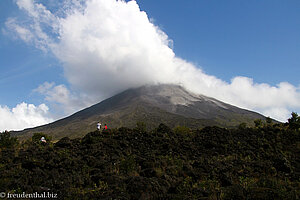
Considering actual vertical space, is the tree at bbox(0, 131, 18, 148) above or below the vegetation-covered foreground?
above

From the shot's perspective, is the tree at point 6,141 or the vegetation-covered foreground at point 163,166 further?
the tree at point 6,141

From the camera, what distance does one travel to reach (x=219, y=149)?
44.5 feet

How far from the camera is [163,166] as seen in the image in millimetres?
10398

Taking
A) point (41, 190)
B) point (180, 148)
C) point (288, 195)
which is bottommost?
point (288, 195)

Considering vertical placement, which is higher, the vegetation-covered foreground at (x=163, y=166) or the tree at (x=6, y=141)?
the tree at (x=6, y=141)

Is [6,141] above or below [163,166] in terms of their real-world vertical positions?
above

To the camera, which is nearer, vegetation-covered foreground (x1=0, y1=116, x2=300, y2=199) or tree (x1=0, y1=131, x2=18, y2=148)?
vegetation-covered foreground (x1=0, y1=116, x2=300, y2=199)

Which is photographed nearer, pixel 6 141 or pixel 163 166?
pixel 163 166

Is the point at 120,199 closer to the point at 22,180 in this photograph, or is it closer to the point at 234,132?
the point at 22,180

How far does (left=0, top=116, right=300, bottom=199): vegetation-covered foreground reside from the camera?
7.03 meters

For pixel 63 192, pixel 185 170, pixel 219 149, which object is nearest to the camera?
pixel 63 192

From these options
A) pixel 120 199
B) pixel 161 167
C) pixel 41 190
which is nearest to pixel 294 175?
pixel 161 167

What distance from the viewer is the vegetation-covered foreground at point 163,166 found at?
703 cm

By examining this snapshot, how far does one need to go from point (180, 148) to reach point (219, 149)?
2.66m
